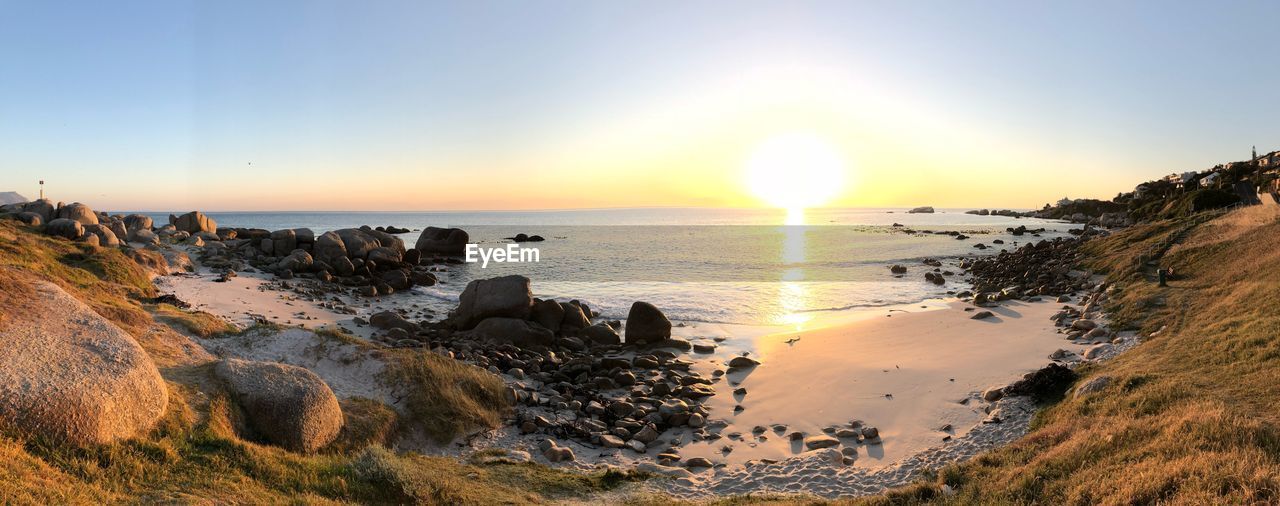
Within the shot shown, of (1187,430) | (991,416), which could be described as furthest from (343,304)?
(1187,430)

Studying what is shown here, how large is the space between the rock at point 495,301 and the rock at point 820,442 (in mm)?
12608

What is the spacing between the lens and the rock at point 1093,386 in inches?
436

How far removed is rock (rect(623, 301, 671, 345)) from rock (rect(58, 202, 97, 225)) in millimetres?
27053

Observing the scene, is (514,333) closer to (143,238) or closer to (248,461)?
(248,461)

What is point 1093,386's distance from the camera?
440 inches

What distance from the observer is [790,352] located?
770 inches

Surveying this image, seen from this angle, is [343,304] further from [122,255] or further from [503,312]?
[503,312]

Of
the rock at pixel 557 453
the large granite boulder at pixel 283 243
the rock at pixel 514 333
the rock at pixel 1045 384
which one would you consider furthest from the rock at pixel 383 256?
the rock at pixel 1045 384

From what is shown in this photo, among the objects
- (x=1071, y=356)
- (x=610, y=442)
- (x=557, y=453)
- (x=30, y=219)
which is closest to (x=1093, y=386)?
(x=1071, y=356)

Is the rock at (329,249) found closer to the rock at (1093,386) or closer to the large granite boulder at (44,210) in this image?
the large granite boulder at (44,210)

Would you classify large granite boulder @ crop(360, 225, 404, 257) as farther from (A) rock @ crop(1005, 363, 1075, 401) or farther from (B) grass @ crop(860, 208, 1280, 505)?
(B) grass @ crop(860, 208, 1280, 505)

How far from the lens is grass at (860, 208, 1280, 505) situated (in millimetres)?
7137

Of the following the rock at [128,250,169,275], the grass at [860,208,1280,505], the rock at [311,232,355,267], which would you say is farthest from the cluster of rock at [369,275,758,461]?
the rock at [311,232,355,267]

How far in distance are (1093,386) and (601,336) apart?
14116 mm
